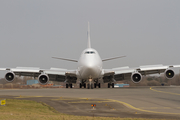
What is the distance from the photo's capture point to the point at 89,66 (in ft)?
112

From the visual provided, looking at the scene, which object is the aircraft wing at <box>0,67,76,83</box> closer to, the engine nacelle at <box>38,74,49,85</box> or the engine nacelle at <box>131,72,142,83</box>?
the engine nacelle at <box>38,74,49,85</box>

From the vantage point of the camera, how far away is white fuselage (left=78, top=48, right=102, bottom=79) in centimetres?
3434

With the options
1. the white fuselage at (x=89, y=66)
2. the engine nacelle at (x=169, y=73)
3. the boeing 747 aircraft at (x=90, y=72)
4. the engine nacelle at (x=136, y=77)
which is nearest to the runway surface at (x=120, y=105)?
the white fuselage at (x=89, y=66)

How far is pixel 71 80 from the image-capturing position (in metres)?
43.2

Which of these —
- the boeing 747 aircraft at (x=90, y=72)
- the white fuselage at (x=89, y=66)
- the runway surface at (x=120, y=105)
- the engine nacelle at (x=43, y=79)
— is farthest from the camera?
the engine nacelle at (x=43, y=79)

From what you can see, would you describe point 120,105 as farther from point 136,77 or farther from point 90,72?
point 136,77

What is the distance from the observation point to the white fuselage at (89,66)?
34.3 metres

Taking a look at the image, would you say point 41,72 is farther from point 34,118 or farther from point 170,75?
point 34,118

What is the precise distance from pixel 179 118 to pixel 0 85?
48680 mm

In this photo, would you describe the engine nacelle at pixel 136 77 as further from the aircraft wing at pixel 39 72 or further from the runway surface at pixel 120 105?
the runway surface at pixel 120 105

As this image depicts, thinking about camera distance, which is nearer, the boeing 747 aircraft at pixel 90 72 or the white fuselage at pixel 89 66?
the white fuselage at pixel 89 66

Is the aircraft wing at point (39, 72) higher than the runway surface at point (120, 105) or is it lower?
higher

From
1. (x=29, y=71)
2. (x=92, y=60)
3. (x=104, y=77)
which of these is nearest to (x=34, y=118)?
(x=92, y=60)

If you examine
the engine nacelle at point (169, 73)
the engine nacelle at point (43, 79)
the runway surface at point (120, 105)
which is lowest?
the runway surface at point (120, 105)
